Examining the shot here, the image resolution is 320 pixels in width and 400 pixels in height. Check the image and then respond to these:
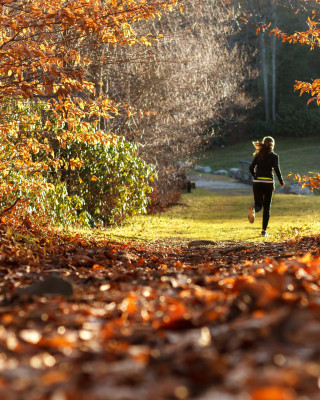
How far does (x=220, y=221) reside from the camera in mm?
15359

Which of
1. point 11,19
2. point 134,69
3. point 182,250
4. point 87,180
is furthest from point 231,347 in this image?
point 134,69

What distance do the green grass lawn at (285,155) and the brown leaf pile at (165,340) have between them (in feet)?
101

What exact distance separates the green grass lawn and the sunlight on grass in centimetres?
1416

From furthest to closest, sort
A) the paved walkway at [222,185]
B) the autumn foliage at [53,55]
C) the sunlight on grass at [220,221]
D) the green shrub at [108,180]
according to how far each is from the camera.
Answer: the paved walkway at [222,185] < the green shrub at [108,180] < the sunlight on grass at [220,221] < the autumn foliage at [53,55]

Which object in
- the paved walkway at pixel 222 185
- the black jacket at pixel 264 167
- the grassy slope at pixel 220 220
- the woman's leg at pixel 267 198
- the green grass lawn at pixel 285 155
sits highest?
the black jacket at pixel 264 167

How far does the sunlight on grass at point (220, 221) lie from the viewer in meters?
11.6

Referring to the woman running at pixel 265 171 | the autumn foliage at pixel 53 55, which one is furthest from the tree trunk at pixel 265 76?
the autumn foliage at pixel 53 55

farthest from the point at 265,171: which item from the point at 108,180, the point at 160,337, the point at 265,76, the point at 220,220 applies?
the point at 265,76

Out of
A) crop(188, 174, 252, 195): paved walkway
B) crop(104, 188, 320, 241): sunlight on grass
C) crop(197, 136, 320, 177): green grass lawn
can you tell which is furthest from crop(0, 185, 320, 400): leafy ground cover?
crop(197, 136, 320, 177): green grass lawn

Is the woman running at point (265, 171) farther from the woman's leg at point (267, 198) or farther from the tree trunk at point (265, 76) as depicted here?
the tree trunk at point (265, 76)

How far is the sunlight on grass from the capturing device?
11628mm

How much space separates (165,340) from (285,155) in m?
40.0

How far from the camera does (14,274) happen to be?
192 inches

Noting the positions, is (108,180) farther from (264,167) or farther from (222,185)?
(222,185)
